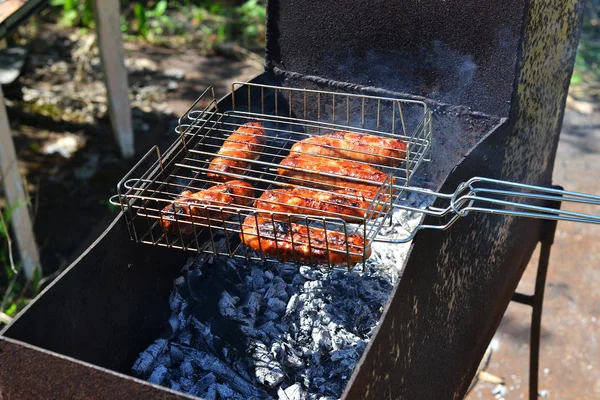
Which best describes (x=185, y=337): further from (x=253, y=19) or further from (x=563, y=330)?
(x=253, y=19)

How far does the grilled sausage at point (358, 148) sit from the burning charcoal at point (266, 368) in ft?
2.69

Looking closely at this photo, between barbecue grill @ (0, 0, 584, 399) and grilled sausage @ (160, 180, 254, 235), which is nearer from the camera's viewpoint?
barbecue grill @ (0, 0, 584, 399)

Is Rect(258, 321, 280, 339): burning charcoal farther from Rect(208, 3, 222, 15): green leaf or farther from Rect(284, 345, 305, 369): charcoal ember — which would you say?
Rect(208, 3, 222, 15): green leaf

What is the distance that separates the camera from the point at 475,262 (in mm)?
2695

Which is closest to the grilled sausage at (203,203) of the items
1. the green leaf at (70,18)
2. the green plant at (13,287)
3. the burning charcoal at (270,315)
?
the burning charcoal at (270,315)

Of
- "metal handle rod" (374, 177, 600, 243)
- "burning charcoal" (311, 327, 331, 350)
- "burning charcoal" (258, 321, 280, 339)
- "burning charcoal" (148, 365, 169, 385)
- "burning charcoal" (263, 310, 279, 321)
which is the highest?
"metal handle rod" (374, 177, 600, 243)

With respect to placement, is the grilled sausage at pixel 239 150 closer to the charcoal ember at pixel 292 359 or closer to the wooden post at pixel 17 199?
the charcoal ember at pixel 292 359

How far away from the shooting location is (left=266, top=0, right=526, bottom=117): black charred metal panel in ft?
9.36

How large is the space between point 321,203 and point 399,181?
77 cm

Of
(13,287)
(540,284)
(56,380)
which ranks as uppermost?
(56,380)

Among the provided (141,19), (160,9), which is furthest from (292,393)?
(160,9)

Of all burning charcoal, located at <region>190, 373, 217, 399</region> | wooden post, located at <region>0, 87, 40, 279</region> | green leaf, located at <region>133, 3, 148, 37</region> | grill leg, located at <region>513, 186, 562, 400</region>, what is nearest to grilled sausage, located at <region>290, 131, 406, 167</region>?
burning charcoal, located at <region>190, 373, 217, 399</region>

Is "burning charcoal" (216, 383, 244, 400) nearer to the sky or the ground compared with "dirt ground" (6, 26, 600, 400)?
nearer to the sky

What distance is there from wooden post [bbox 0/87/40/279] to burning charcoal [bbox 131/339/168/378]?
234 centimetres
